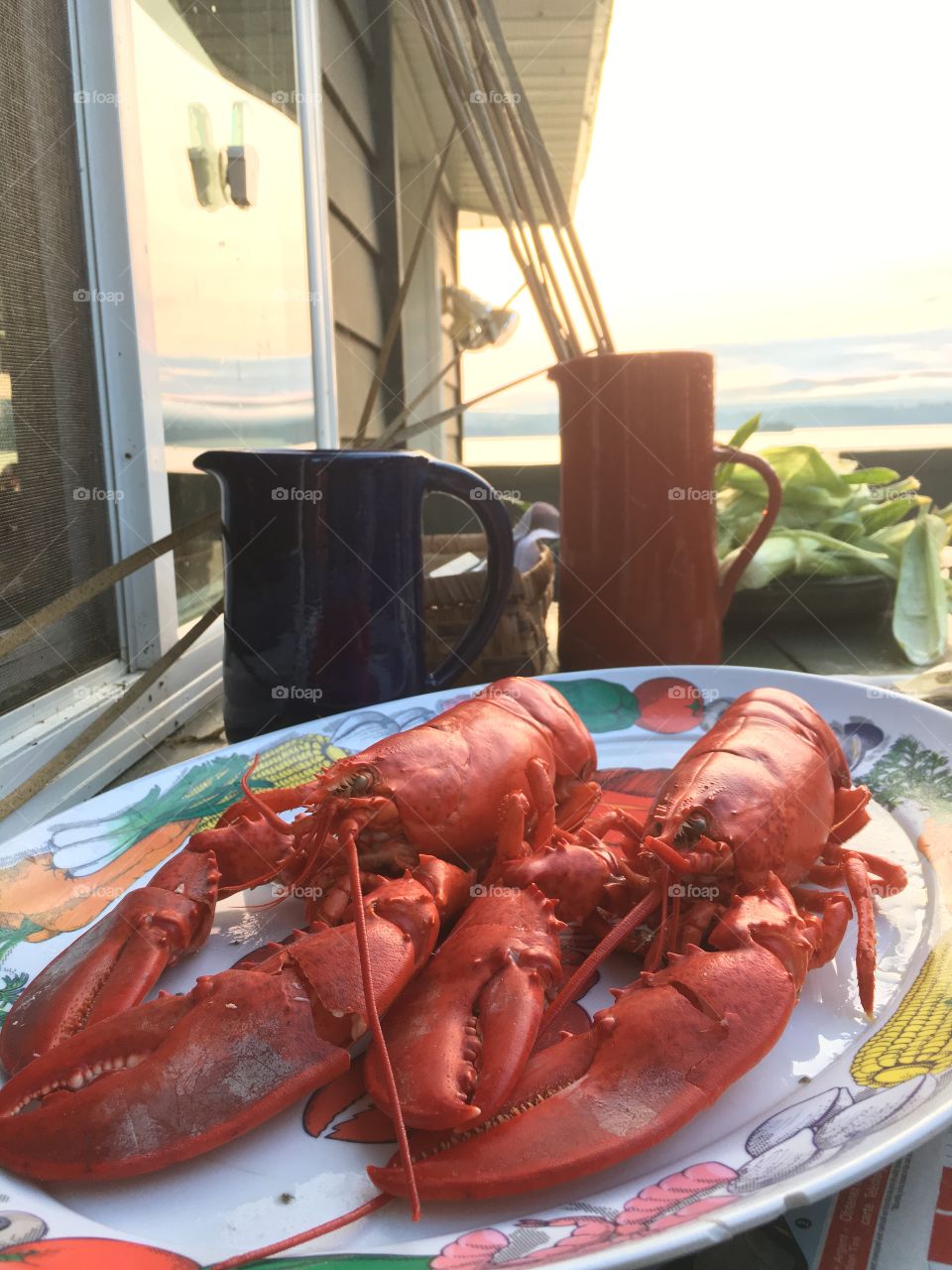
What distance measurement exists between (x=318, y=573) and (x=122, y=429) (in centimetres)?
38

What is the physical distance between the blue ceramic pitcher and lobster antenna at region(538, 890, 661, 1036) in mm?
371

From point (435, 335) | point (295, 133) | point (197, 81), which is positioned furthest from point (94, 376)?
point (435, 335)

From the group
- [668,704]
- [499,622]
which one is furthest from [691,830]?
[499,622]

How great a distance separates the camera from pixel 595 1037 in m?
0.45

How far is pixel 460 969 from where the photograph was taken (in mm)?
500

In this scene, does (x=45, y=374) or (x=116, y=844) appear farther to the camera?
(x=45, y=374)

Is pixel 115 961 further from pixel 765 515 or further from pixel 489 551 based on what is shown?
pixel 765 515

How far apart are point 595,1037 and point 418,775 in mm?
294

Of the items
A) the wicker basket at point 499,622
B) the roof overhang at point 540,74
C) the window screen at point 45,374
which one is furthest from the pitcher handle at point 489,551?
the roof overhang at point 540,74

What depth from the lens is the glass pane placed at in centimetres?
114

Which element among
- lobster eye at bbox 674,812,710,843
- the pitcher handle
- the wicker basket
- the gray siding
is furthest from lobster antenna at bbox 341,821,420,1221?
the gray siding

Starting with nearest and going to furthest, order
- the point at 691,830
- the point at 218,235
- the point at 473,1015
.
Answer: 1. the point at 473,1015
2. the point at 691,830
3. the point at 218,235

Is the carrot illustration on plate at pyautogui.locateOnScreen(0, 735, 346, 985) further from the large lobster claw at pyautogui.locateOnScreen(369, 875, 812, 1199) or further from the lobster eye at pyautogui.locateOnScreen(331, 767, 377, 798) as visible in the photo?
the large lobster claw at pyautogui.locateOnScreen(369, 875, 812, 1199)

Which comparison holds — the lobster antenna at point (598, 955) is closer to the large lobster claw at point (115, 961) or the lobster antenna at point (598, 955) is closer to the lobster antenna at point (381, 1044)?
the lobster antenna at point (381, 1044)
